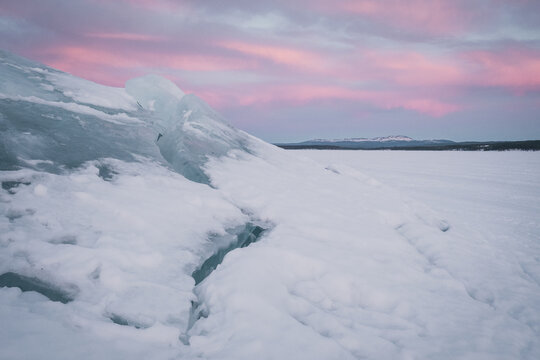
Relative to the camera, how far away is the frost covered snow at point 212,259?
2.09 m

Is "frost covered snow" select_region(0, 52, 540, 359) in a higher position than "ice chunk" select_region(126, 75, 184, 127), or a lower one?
lower

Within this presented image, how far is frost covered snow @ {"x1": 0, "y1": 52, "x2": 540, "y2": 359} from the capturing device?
6.86ft

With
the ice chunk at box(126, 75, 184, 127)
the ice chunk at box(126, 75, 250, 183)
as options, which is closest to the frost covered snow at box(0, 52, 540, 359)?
the ice chunk at box(126, 75, 250, 183)

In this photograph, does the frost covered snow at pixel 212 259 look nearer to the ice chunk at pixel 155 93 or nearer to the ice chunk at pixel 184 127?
the ice chunk at pixel 184 127

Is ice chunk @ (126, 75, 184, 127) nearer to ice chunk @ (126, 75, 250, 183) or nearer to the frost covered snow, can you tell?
ice chunk @ (126, 75, 250, 183)

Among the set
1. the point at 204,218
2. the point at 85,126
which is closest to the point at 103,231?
the point at 204,218

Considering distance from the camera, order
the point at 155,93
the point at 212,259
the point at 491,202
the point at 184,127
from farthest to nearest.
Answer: the point at 491,202, the point at 155,93, the point at 184,127, the point at 212,259

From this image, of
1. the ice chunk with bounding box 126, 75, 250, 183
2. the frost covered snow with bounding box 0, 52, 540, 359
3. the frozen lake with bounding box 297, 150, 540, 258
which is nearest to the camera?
the frost covered snow with bounding box 0, 52, 540, 359

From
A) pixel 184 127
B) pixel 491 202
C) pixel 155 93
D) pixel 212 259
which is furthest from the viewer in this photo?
pixel 491 202

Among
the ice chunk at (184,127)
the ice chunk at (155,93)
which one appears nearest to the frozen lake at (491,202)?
the ice chunk at (184,127)

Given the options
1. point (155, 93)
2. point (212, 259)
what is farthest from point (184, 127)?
point (212, 259)

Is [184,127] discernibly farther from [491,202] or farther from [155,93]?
[491,202]

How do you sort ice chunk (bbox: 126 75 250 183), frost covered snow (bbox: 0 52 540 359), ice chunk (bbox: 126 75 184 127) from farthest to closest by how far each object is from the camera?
ice chunk (bbox: 126 75 184 127), ice chunk (bbox: 126 75 250 183), frost covered snow (bbox: 0 52 540 359)

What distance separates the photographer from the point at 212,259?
3.26m
